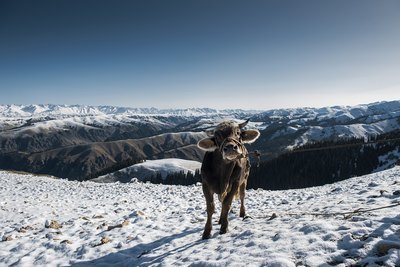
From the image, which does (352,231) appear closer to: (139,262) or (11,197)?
(139,262)

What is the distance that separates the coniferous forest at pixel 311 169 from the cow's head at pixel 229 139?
140m

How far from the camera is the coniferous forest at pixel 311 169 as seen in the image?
491ft

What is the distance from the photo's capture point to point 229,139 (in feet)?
31.4

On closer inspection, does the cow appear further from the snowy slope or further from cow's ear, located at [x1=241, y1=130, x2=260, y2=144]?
the snowy slope

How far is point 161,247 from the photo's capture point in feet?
34.1

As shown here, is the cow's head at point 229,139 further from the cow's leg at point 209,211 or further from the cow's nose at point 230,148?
the cow's leg at point 209,211

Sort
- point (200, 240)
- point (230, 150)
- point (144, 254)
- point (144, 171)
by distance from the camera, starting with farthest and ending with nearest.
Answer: point (144, 171)
point (200, 240)
point (144, 254)
point (230, 150)

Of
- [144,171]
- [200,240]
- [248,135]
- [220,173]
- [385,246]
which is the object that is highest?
[248,135]

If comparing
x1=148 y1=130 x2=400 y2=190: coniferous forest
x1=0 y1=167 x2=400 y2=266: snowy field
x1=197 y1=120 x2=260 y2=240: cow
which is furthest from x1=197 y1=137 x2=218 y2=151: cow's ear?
x1=148 y1=130 x2=400 y2=190: coniferous forest

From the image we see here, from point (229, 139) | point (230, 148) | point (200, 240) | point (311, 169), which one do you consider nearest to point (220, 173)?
point (229, 139)

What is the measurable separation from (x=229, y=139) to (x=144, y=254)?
433 centimetres

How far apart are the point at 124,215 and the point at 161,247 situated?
577 centimetres

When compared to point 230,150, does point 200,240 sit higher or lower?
lower

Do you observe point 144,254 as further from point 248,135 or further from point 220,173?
point 248,135
